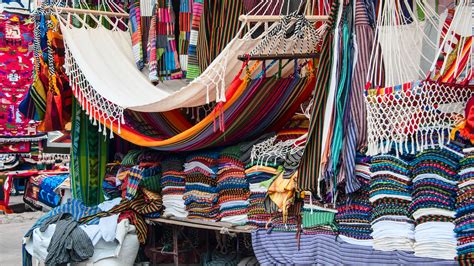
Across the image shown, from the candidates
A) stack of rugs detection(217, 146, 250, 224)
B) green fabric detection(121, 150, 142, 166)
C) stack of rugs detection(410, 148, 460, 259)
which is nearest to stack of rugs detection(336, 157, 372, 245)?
stack of rugs detection(410, 148, 460, 259)

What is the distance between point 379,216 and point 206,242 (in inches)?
110

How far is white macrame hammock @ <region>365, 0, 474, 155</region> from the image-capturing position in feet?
9.78

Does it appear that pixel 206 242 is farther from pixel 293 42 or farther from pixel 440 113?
pixel 440 113

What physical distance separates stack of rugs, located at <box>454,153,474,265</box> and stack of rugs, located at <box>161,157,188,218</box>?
2.55 meters

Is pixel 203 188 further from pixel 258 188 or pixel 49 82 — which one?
pixel 49 82

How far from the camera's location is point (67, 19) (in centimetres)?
553

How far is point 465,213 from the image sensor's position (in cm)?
292

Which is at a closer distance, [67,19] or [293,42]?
[293,42]

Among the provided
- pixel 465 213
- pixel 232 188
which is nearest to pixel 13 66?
pixel 232 188

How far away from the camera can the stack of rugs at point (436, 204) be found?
3016 millimetres

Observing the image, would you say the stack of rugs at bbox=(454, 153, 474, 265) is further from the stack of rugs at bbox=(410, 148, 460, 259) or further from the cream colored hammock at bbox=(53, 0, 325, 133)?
the cream colored hammock at bbox=(53, 0, 325, 133)

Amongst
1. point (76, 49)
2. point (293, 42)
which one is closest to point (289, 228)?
point (293, 42)

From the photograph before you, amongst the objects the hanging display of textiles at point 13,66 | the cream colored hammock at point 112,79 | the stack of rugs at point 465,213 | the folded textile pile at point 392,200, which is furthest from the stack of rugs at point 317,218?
the hanging display of textiles at point 13,66

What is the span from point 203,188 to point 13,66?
7.84 m
